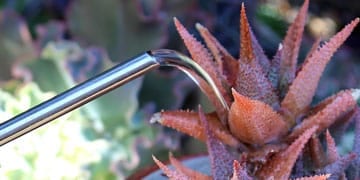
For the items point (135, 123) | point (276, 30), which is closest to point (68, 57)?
point (135, 123)

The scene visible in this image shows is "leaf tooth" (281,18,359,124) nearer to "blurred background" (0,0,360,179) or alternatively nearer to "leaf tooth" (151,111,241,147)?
"leaf tooth" (151,111,241,147)

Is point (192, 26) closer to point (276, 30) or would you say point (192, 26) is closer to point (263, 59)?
point (276, 30)

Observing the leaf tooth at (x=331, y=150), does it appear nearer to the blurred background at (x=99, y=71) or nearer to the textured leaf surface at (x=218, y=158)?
the textured leaf surface at (x=218, y=158)

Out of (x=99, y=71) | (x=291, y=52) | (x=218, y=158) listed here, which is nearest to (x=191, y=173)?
(x=218, y=158)

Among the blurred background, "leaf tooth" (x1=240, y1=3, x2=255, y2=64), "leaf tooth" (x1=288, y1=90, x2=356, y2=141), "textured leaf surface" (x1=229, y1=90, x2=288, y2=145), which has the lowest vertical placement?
"leaf tooth" (x1=288, y1=90, x2=356, y2=141)

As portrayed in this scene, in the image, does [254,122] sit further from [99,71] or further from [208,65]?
[99,71]

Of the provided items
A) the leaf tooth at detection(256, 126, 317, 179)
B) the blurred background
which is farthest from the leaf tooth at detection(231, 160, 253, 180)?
the blurred background
